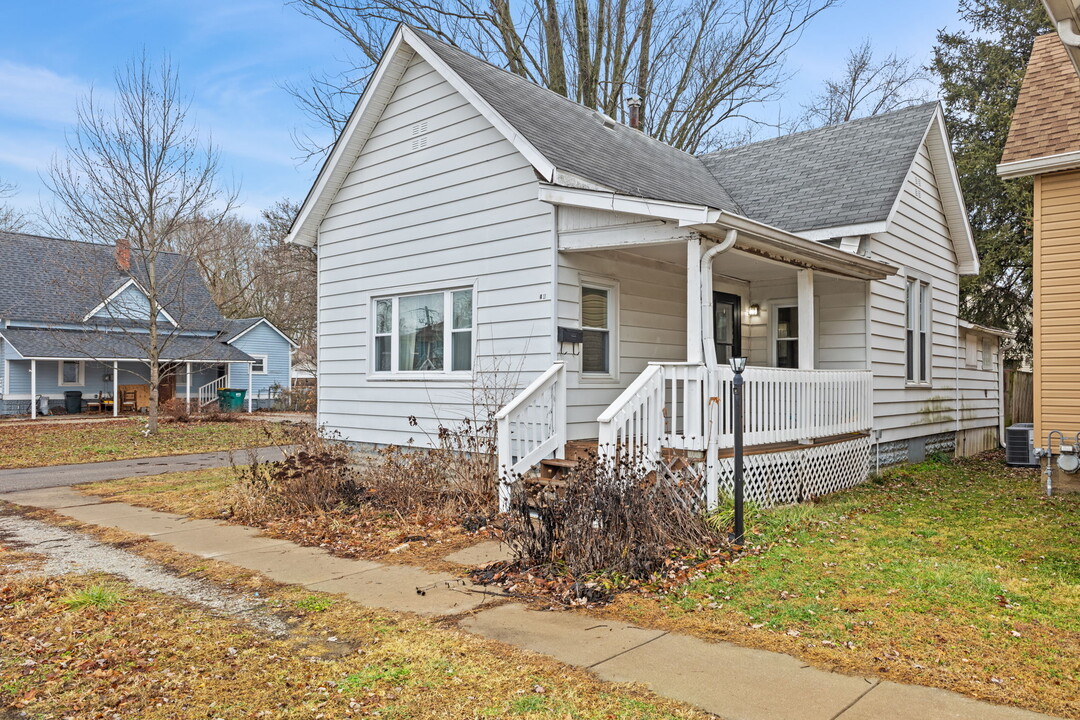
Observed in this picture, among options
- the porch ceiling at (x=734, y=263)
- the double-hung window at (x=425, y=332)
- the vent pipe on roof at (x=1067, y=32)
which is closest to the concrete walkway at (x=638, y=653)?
the double-hung window at (x=425, y=332)

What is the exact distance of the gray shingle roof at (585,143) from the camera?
9.30 meters

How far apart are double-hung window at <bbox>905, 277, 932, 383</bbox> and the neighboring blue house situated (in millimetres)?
21813

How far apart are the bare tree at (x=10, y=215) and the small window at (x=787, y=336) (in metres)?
37.1

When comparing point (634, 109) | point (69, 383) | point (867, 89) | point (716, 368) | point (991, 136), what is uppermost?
point (867, 89)

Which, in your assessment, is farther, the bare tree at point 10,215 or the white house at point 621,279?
the bare tree at point 10,215

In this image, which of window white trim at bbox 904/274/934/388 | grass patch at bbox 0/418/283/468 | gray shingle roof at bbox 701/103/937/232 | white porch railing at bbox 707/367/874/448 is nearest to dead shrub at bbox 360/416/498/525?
white porch railing at bbox 707/367/874/448

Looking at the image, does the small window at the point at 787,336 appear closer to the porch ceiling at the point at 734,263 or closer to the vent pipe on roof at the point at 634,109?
the porch ceiling at the point at 734,263

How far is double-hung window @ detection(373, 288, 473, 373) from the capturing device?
33.1ft

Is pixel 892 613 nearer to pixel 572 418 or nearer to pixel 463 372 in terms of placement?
pixel 572 418

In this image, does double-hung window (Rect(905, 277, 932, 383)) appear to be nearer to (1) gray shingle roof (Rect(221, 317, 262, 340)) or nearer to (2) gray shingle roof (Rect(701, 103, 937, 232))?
(2) gray shingle roof (Rect(701, 103, 937, 232))

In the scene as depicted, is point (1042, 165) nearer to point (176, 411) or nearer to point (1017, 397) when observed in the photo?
point (1017, 397)

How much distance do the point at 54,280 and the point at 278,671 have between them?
30.8 m

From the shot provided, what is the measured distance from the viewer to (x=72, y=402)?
28578 mm

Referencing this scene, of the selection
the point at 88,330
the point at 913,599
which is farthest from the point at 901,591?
the point at 88,330
